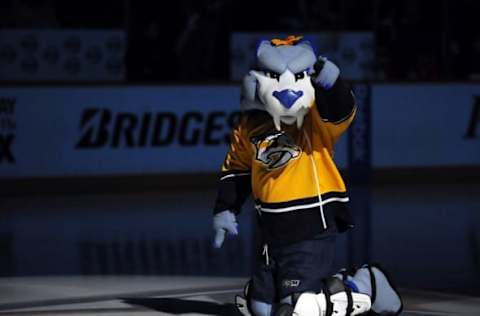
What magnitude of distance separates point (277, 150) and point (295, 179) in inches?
7.3

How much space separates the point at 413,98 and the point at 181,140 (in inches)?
109

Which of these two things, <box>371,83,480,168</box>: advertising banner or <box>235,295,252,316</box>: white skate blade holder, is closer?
<box>235,295,252,316</box>: white skate blade holder

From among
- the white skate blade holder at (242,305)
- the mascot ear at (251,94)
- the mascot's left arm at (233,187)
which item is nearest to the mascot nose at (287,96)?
the mascot ear at (251,94)

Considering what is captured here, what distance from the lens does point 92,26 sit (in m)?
16.5

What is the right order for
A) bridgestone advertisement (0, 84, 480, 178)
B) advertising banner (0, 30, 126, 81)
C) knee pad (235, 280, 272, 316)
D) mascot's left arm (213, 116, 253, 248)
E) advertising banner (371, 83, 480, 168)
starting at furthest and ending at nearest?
1. advertising banner (371, 83, 480, 168)
2. advertising banner (0, 30, 126, 81)
3. bridgestone advertisement (0, 84, 480, 178)
4. mascot's left arm (213, 116, 253, 248)
5. knee pad (235, 280, 272, 316)

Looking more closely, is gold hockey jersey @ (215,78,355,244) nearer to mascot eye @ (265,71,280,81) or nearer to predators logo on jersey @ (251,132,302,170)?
predators logo on jersey @ (251,132,302,170)

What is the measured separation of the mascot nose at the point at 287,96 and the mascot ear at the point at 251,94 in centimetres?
13

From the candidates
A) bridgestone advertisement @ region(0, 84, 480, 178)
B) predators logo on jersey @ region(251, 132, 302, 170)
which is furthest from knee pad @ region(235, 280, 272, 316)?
bridgestone advertisement @ region(0, 84, 480, 178)

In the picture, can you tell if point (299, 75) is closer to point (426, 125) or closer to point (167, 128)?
point (167, 128)

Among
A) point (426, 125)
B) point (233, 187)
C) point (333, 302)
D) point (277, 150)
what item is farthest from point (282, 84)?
point (426, 125)

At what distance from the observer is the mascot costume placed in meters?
7.00

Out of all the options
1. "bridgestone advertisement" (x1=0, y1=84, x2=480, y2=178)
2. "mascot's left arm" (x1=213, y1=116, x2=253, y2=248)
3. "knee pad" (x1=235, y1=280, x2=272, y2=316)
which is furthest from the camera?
"bridgestone advertisement" (x1=0, y1=84, x2=480, y2=178)

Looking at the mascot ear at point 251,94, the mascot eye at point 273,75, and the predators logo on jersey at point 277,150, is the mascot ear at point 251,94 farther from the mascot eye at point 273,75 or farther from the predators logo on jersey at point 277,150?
the predators logo on jersey at point 277,150

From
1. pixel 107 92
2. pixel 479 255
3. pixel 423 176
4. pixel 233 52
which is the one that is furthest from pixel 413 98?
pixel 479 255
